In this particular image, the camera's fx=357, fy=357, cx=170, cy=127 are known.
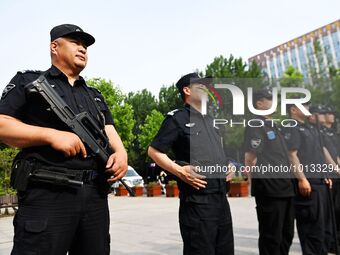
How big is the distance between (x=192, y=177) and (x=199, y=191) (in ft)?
0.44

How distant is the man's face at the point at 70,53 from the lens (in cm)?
227

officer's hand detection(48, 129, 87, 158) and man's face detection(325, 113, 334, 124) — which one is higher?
man's face detection(325, 113, 334, 124)

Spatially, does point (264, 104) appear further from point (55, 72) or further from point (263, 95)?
point (55, 72)

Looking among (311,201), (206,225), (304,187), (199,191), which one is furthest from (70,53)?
(311,201)

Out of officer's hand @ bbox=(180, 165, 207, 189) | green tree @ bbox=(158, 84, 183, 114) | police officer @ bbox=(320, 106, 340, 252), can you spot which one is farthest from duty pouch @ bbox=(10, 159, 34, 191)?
green tree @ bbox=(158, 84, 183, 114)

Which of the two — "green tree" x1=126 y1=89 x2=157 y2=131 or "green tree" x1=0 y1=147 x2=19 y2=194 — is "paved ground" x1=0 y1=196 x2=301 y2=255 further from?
"green tree" x1=126 y1=89 x2=157 y2=131

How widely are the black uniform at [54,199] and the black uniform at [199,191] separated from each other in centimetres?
85

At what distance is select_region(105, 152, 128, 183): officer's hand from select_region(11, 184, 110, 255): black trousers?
137mm

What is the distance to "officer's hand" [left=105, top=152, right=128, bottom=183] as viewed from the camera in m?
2.21

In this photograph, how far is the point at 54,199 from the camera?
78.4 inches

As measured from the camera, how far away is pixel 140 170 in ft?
139

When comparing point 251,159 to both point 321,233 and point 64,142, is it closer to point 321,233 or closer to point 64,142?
point 321,233

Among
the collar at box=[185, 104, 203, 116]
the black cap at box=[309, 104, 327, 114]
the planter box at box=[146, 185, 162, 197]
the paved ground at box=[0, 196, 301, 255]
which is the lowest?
the paved ground at box=[0, 196, 301, 255]

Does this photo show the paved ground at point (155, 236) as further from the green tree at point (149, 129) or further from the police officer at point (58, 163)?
the green tree at point (149, 129)
